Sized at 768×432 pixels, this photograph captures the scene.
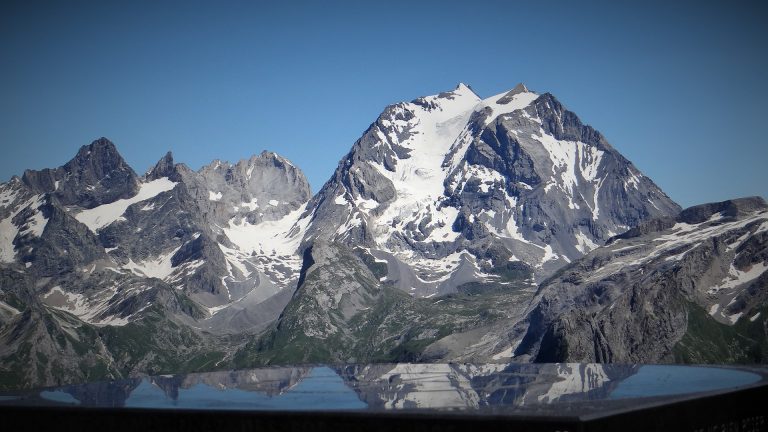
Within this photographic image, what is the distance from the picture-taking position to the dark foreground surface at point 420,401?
68.4 meters

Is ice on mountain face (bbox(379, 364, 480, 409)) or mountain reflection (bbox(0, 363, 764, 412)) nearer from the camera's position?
ice on mountain face (bbox(379, 364, 480, 409))

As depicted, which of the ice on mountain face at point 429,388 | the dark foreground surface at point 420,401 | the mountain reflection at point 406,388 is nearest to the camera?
the dark foreground surface at point 420,401

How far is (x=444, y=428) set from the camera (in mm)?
66875

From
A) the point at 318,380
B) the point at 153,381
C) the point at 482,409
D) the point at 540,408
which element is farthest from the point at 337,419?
the point at 153,381

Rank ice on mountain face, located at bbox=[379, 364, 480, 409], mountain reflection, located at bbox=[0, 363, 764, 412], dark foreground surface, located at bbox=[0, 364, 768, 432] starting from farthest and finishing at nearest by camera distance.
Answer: mountain reflection, located at bbox=[0, 363, 764, 412], ice on mountain face, located at bbox=[379, 364, 480, 409], dark foreground surface, located at bbox=[0, 364, 768, 432]

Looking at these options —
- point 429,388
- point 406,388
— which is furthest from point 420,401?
point 406,388

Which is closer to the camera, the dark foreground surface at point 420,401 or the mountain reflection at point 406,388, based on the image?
the dark foreground surface at point 420,401

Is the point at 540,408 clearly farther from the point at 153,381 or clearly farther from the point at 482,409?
the point at 153,381

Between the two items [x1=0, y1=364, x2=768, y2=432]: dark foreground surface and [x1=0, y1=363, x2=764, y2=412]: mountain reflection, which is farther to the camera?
[x1=0, y1=363, x2=764, y2=412]: mountain reflection

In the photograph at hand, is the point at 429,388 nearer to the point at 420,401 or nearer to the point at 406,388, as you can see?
the point at 406,388

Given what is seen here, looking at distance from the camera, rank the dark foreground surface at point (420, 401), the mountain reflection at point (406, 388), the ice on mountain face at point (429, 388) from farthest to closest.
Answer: the mountain reflection at point (406, 388)
the ice on mountain face at point (429, 388)
the dark foreground surface at point (420, 401)

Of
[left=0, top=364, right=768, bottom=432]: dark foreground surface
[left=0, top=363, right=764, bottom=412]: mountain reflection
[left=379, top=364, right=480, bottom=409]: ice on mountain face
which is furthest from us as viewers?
[left=0, top=363, right=764, bottom=412]: mountain reflection

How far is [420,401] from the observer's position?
258ft

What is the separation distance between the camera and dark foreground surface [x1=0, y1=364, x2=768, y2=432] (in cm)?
6844
